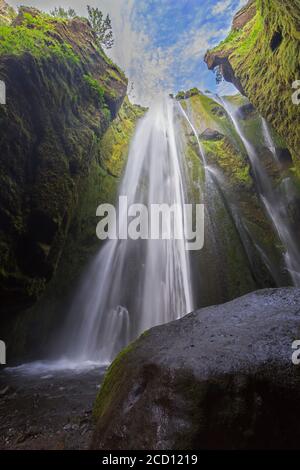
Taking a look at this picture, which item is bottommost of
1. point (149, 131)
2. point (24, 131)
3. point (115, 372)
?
point (115, 372)

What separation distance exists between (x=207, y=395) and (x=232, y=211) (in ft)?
32.3

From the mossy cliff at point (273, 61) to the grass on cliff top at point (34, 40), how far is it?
6283 millimetres

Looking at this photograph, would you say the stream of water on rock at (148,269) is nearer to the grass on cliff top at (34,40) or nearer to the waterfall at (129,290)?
the waterfall at (129,290)

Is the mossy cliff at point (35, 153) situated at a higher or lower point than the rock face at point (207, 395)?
higher

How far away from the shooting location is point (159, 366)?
98.2 inches

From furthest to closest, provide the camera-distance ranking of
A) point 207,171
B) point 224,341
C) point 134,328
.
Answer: point 207,171
point 134,328
point 224,341

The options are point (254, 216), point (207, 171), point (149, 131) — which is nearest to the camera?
point (254, 216)

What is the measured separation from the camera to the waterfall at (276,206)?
10.8 meters

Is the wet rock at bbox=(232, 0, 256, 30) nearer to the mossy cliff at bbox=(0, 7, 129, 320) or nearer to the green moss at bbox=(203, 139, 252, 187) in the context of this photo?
the green moss at bbox=(203, 139, 252, 187)

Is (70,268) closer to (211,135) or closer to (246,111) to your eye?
(211,135)

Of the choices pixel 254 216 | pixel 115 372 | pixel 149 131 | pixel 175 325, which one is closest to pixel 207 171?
pixel 254 216

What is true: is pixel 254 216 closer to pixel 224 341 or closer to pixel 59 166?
pixel 59 166

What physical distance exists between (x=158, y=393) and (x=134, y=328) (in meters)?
6.38

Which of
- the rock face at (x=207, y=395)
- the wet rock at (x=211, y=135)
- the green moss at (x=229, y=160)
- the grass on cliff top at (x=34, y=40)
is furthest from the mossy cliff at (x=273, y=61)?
the rock face at (x=207, y=395)
